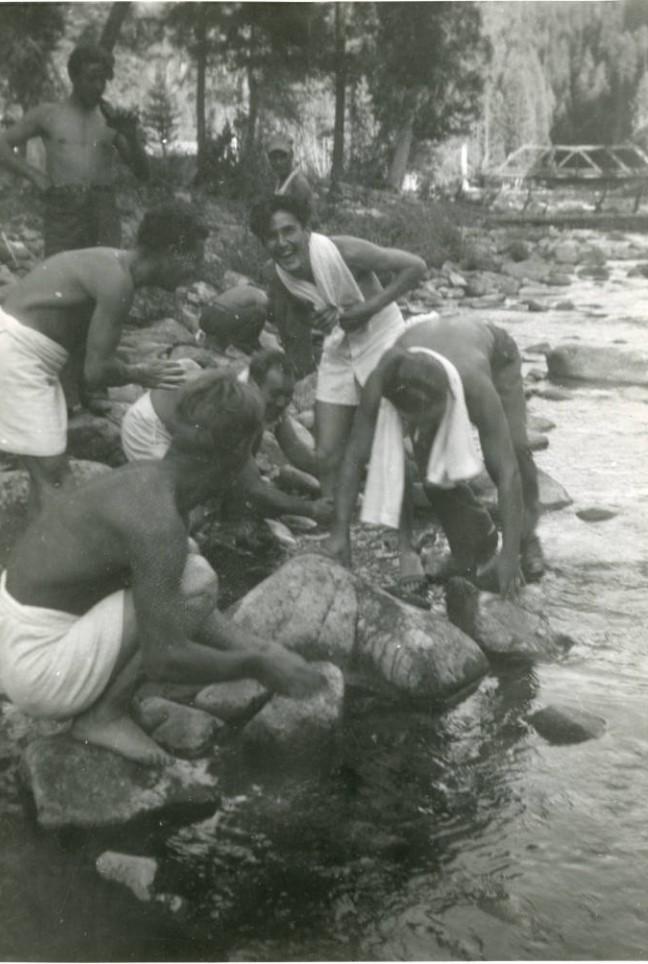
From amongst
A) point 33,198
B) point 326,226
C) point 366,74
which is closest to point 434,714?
point 366,74

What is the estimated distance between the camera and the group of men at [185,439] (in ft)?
5.90

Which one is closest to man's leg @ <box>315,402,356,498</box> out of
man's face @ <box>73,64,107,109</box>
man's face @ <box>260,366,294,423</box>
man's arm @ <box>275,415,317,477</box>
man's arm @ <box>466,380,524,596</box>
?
man's face @ <box>260,366,294,423</box>

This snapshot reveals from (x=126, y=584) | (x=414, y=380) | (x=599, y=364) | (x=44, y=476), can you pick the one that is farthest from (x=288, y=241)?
(x=599, y=364)

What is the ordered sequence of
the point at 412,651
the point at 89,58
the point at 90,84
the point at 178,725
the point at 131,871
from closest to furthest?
the point at 131,871, the point at 178,725, the point at 412,651, the point at 89,58, the point at 90,84

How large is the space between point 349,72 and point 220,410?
239 centimetres

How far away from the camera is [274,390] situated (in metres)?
3.03

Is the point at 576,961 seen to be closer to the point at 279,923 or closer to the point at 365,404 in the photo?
the point at 279,923

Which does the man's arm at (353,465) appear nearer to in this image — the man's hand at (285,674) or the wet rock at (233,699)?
the wet rock at (233,699)

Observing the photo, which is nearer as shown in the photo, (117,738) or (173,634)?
(173,634)

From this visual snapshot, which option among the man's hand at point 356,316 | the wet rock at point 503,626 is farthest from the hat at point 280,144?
the wet rock at point 503,626

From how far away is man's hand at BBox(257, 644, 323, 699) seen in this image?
1869mm

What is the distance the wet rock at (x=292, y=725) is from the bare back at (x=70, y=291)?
1131mm

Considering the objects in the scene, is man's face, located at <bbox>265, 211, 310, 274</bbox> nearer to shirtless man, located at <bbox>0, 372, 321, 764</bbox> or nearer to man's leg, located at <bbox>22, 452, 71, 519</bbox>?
man's leg, located at <bbox>22, 452, 71, 519</bbox>

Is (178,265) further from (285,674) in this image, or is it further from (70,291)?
(285,674)
